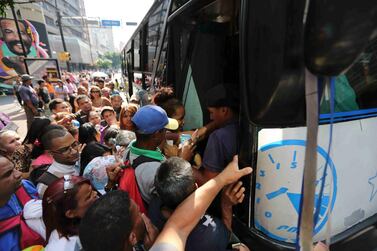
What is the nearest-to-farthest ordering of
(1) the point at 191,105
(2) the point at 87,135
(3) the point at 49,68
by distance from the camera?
(1) the point at 191,105 → (2) the point at 87,135 → (3) the point at 49,68

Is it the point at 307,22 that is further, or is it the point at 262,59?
the point at 262,59

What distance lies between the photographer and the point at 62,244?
54.6 inches

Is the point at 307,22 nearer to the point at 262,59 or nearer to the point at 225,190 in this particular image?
the point at 262,59

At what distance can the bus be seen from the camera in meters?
0.73

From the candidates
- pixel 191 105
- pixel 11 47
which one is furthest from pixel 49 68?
pixel 191 105

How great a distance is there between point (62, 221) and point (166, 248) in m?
0.72

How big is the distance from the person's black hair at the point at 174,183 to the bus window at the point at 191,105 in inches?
63.3

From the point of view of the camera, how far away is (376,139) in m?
1.61

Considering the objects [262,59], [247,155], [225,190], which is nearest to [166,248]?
[225,190]

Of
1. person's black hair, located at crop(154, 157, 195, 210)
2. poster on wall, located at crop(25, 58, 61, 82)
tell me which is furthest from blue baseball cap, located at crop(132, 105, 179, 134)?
poster on wall, located at crop(25, 58, 61, 82)

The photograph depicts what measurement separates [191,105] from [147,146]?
1398 millimetres

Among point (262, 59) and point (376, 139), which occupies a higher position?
point (262, 59)

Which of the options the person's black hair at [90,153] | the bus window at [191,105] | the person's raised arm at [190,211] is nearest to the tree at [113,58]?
the bus window at [191,105]

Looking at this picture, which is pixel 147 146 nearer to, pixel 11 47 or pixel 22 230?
pixel 22 230
